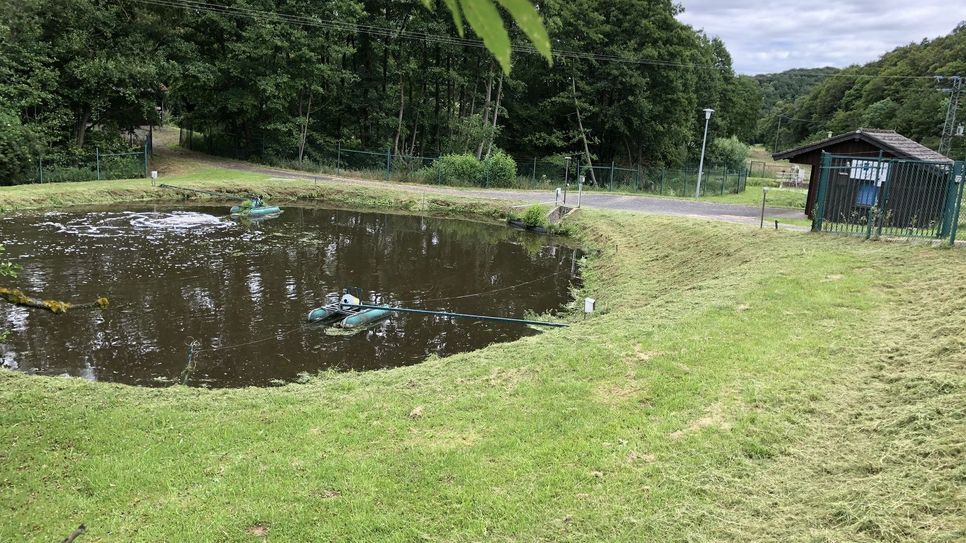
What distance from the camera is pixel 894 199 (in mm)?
13586

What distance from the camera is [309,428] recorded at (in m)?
5.96

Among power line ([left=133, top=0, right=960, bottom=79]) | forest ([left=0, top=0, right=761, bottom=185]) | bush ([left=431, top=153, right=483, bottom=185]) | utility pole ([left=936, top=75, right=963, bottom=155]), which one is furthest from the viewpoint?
utility pole ([left=936, top=75, right=963, bottom=155])

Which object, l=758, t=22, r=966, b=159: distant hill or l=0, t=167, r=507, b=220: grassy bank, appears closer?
l=0, t=167, r=507, b=220: grassy bank

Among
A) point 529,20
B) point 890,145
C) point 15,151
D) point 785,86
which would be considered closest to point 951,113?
point 890,145

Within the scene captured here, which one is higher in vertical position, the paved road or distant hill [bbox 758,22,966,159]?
distant hill [bbox 758,22,966,159]

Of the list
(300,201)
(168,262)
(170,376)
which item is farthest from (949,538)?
(300,201)

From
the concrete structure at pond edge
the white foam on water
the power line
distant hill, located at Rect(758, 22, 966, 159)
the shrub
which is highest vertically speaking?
distant hill, located at Rect(758, 22, 966, 159)

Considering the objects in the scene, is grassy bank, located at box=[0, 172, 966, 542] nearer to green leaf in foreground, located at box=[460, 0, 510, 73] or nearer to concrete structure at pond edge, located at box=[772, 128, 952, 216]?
green leaf in foreground, located at box=[460, 0, 510, 73]

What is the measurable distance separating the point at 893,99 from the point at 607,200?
59.9 metres

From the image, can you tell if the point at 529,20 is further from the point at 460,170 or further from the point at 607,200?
the point at 460,170

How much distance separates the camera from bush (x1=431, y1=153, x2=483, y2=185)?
30547mm

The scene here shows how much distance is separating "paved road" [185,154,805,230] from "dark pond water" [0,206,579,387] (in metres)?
5.23

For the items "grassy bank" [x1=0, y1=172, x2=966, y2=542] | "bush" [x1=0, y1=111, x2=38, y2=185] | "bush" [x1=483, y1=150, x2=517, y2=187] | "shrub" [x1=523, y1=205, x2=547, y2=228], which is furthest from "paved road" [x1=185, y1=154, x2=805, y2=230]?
"grassy bank" [x1=0, y1=172, x2=966, y2=542]

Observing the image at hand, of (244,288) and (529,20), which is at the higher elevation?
(529,20)
